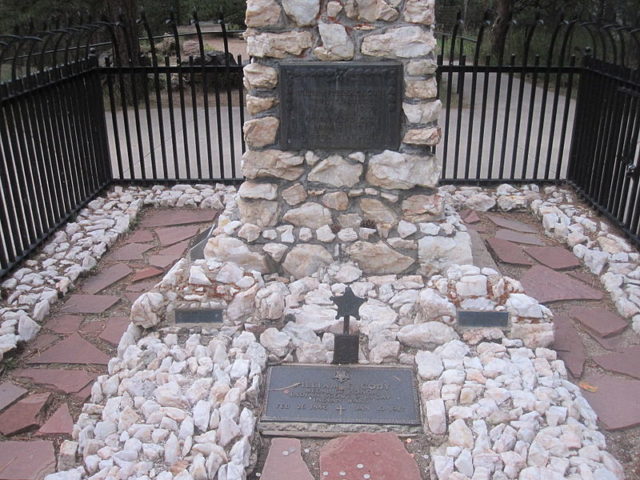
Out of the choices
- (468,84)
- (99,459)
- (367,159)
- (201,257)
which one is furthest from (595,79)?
(468,84)

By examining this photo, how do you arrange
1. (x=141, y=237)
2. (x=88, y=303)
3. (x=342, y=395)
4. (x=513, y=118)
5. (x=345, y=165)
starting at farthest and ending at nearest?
(x=513, y=118)
(x=141, y=237)
(x=88, y=303)
(x=345, y=165)
(x=342, y=395)

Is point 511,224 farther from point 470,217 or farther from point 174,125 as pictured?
point 174,125

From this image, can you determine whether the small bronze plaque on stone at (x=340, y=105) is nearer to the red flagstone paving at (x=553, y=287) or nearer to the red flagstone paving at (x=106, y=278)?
the red flagstone paving at (x=553, y=287)

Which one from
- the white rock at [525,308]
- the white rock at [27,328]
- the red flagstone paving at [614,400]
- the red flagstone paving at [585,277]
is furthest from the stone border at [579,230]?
the white rock at [27,328]

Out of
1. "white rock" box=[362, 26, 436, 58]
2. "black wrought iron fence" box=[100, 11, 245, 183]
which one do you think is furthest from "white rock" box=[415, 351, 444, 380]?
"black wrought iron fence" box=[100, 11, 245, 183]

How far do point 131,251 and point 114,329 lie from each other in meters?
1.25

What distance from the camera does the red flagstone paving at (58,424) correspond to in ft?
10.4

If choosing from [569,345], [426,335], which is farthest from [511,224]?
[426,335]

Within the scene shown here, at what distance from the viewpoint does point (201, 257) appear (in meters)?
4.30

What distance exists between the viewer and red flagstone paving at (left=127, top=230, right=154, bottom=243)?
5.42 m

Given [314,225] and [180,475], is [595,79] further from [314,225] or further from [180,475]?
[180,475]

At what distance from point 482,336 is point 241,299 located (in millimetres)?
1357

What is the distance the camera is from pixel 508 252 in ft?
16.7

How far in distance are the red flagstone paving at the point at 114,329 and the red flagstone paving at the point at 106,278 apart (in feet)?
1.67
